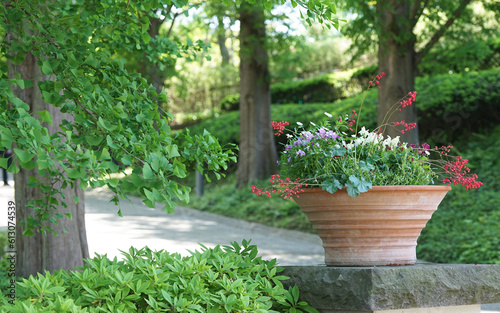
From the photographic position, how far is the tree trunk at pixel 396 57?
29.1 feet

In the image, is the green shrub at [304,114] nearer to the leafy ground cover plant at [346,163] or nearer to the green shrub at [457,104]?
the green shrub at [457,104]

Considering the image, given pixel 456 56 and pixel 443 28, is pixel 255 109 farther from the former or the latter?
pixel 443 28

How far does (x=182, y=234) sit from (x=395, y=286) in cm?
739

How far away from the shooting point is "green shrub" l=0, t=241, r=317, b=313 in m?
2.79

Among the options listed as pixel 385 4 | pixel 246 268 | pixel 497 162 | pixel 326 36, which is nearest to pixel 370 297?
pixel 246 268

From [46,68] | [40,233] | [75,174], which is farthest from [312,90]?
[75,174]

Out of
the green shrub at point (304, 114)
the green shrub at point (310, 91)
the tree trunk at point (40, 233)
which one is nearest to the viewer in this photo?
the tree trunk at point (40, 233)

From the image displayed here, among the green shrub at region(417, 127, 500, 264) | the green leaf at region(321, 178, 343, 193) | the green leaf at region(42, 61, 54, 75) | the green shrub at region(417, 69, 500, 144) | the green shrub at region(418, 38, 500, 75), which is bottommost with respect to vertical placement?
the green shrub at region(417, 127, 500, 264)

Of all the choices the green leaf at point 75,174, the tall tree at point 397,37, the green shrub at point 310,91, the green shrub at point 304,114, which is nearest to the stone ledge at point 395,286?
the green leaf at point 75,174

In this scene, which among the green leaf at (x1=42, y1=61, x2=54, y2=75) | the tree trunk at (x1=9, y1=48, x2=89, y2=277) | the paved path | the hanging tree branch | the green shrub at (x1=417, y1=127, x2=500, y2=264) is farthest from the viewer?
the hanging tree branch

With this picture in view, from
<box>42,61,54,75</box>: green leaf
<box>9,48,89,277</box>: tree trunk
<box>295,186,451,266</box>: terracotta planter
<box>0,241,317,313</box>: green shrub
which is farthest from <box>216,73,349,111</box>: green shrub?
<box>42,61,54,75</box>: green leaf

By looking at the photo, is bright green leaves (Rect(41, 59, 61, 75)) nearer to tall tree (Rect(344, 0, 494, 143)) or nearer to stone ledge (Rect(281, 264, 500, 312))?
stone ledge (Rect(281, 264, 500, 312))

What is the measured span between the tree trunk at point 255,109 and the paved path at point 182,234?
1.78 metres

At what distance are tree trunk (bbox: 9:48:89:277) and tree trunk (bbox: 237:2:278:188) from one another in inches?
340
